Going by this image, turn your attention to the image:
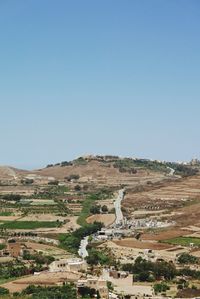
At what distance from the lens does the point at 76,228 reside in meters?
66.2

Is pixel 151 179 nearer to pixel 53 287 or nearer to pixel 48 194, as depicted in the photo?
pixel 48 194

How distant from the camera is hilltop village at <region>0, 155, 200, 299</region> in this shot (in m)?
39.8

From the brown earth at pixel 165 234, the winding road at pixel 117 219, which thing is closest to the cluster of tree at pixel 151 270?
the winding road at pixel 117 219

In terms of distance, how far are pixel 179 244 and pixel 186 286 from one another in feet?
55.4

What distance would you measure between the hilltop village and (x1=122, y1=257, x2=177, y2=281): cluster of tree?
0.22 feet

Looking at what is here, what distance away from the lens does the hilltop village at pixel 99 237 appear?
3975 cm

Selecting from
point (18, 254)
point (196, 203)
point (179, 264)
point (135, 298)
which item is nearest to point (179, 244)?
point (179, 264)

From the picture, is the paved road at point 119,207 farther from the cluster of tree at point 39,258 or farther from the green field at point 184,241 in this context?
the cluster of tree at point 39,258

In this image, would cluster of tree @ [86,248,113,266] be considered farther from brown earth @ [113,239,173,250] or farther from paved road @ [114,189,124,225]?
paved road @ [114,189,124,225]

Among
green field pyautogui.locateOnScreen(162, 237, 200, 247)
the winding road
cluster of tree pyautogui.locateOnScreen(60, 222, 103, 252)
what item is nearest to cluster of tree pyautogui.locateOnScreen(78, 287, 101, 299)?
the winding road

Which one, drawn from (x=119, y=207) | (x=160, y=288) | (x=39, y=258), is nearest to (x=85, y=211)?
(x=119, y=207)

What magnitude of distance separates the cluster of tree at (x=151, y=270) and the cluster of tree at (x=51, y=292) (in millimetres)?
5840

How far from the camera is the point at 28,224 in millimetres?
69375

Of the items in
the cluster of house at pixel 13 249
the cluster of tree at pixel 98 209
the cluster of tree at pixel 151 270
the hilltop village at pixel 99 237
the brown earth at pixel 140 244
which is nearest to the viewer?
the hilltop village at pixel 99 237
